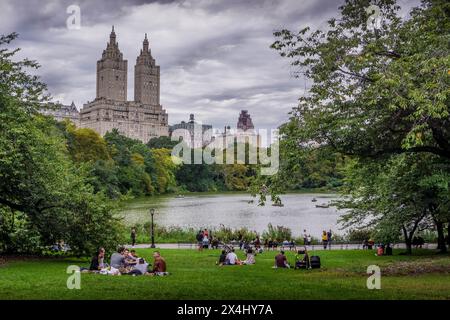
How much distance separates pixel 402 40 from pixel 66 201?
1265 cm

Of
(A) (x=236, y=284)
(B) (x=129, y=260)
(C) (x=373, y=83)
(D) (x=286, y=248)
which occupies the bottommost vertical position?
(D) (x=286, y=248)

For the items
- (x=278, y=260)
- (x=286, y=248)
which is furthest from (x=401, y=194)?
(x=286, y=248)

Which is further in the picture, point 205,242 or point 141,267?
point 205,242

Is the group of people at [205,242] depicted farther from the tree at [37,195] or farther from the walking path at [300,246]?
the tree at [37,195]

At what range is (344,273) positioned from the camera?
1570 centimetres

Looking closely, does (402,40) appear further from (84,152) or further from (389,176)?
(84,152)

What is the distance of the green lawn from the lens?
35.4 feet

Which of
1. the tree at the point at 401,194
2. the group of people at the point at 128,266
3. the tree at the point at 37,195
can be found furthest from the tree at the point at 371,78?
the tree at the point at 37,195

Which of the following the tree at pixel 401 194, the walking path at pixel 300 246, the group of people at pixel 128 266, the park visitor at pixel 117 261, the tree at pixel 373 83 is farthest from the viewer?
the walking path at pixel 300 246

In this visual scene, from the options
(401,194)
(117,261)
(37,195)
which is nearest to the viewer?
(117,261)

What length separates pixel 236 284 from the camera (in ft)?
41.5

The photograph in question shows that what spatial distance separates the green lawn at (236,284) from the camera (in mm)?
10797

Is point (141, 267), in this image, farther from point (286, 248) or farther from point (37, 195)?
point (286, 248)
